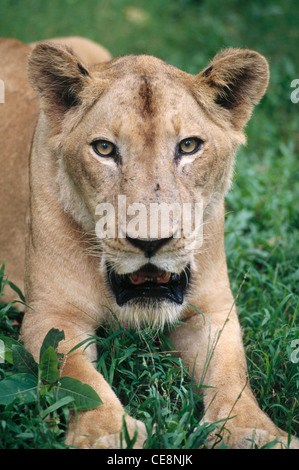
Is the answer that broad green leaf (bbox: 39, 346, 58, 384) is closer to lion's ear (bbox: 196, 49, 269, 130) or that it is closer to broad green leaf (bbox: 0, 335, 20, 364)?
broad green leaf (bbox: 0, 335, 20, 364)

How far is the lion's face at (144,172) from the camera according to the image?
106 inches

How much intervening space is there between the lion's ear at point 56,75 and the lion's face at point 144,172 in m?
0.01

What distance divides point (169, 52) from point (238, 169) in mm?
2468

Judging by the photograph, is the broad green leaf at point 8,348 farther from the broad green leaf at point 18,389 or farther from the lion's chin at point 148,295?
the lion's chin at point 148,295

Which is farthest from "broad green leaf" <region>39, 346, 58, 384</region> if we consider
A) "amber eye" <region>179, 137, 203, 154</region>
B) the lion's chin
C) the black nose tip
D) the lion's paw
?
"amber eye" <region>179, 137, 203, 154</region>

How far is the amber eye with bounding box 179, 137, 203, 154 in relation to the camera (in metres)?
2.90

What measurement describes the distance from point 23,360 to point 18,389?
0.16 m

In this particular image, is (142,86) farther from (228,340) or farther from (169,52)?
(169,52)

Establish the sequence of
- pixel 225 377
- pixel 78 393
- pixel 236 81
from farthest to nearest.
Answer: pixel 236 81, pixel 225 377, pixel 78 393

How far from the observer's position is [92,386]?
2799 millimetres

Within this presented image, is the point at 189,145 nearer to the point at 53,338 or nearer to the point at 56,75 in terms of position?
the point at 56,75

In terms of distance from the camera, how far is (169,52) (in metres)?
7.38

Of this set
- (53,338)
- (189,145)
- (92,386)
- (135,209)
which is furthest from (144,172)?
(92,386)
